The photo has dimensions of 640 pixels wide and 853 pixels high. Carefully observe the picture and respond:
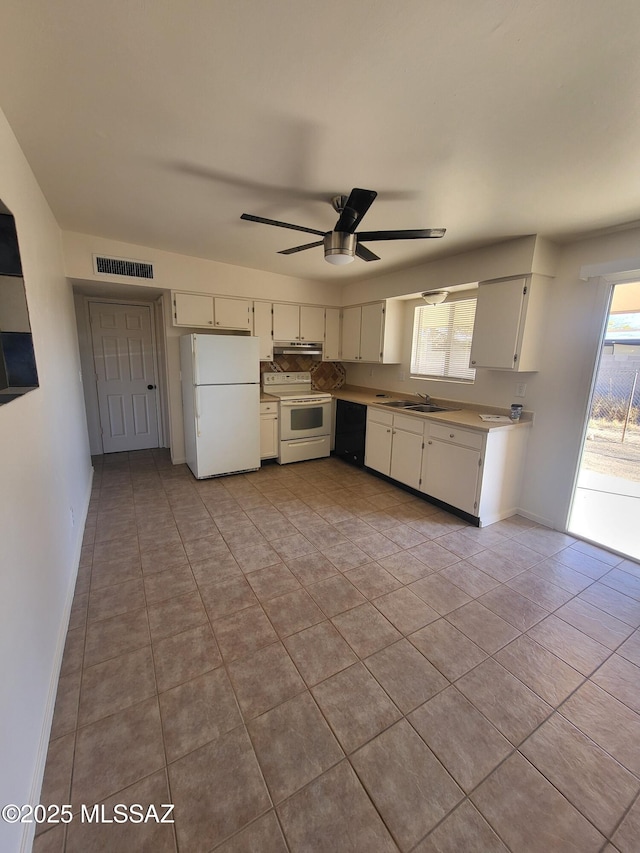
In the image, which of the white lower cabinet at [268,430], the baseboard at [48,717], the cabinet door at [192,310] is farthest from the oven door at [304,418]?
the baseboard at [48,717]

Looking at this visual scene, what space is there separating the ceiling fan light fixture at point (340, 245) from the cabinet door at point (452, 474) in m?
1.88

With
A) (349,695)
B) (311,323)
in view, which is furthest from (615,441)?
(311,323)

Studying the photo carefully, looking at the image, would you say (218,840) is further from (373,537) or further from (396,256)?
(396,256)

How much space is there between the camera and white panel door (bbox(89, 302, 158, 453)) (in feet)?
15.2

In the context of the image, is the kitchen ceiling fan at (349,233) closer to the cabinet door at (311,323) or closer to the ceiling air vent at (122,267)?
the ceiling air vent at (122,267)

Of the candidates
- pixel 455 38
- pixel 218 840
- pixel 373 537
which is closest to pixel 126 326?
pixel 373 537

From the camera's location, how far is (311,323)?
479 cm

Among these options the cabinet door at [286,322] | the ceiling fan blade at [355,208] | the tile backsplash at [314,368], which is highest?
the ceiling fan blade at [355,208]

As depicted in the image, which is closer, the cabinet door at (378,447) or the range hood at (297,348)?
the cabinet door at (378,447)

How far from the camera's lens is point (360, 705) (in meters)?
1.50

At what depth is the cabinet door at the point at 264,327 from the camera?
14.3ft

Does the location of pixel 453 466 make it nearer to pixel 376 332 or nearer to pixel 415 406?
pixel 415 406

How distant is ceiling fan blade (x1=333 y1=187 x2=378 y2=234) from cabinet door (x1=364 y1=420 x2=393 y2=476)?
7.27 ft

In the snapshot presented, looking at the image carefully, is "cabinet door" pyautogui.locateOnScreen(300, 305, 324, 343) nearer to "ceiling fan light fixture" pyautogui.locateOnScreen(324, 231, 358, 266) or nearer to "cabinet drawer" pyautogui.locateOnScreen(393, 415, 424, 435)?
"cabinet drawer" pyautogui.locateOnScreen(393, 415, 424, 435)
